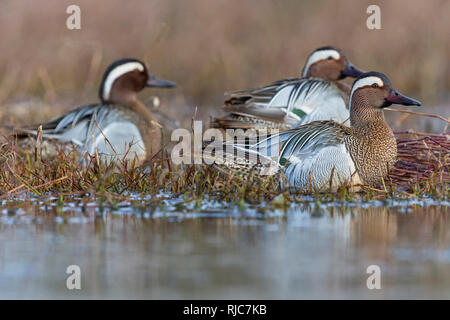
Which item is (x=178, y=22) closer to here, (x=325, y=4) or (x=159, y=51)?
(x=159, y=51)

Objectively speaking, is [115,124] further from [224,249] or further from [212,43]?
[212,43]

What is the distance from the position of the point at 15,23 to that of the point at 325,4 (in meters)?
5.29

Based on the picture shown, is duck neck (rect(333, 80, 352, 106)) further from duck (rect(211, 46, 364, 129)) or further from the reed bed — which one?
the reed bed

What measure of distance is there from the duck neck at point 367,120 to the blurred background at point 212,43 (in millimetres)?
5205

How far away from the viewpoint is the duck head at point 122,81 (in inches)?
365

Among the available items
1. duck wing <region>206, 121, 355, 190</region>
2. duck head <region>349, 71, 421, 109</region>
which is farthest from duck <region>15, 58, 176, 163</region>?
duck head <region>349, 71, 421, 109</region>

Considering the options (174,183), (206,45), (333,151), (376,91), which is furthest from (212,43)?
(174,183)

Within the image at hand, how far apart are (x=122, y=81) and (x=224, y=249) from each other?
188 inches

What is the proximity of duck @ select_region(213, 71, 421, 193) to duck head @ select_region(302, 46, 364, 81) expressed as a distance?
85.7 inches

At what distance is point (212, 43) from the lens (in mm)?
14078

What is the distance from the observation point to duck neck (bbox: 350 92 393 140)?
6957mm

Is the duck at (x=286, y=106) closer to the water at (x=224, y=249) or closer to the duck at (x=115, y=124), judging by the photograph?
the duck at (x=115, y=124)
